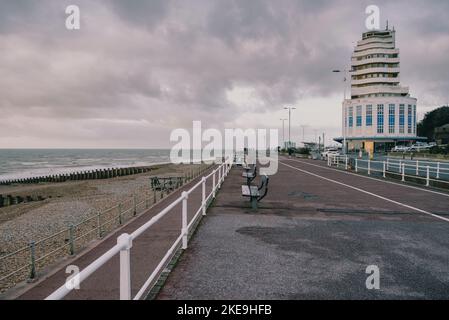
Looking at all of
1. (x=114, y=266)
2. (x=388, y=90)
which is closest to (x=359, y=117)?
(x=388, y=90)

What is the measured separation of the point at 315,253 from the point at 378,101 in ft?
306

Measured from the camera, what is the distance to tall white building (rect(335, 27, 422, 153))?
87688 mm

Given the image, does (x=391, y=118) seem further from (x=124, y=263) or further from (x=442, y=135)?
(x=124, y=263)

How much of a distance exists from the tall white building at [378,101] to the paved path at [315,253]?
272 feet

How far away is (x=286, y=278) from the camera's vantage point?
452cm

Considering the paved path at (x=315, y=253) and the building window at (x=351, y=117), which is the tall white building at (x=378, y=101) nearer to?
the building window at (x=351, y=117)

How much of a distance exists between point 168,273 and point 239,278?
3.29 ft

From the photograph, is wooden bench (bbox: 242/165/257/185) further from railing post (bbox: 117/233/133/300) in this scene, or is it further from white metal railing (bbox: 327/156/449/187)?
railing post (bbox: 117/233/133/300)

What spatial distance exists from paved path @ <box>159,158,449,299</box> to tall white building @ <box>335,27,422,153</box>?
8293 centimetres

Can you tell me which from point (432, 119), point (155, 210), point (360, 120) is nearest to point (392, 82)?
point (360, 120)

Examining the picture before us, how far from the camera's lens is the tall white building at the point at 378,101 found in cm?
8769

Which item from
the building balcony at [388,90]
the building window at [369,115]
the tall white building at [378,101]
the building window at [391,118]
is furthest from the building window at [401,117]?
the building window at [369,115]
